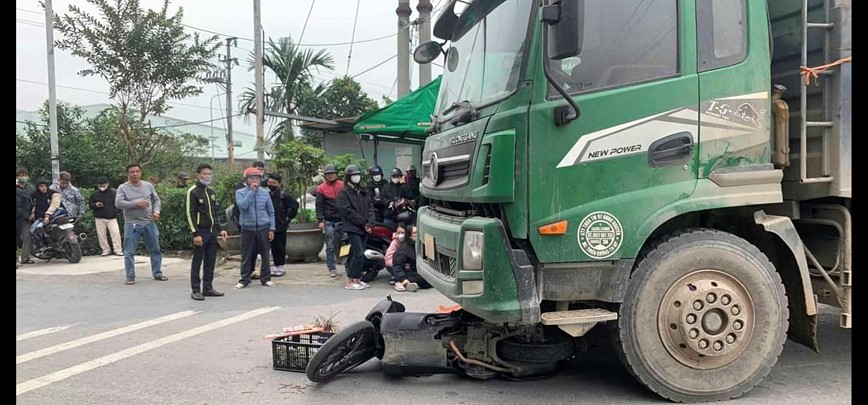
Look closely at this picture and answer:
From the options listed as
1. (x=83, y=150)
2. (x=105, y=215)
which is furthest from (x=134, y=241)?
(x=83, y=150)

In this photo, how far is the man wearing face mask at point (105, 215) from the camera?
465 inches

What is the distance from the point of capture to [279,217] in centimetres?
941

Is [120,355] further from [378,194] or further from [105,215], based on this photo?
[105,215]

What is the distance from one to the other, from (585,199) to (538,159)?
1.28 feet

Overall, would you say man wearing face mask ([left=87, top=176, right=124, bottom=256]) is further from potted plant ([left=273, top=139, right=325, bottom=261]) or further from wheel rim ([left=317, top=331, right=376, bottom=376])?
wheel rim ([left=317, top=331, right=376, bottom=376])

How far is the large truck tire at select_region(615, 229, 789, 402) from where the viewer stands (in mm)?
3652

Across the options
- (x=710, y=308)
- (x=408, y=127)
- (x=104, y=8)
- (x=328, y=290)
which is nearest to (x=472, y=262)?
(x=710, y=308)

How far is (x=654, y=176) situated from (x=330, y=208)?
610cm

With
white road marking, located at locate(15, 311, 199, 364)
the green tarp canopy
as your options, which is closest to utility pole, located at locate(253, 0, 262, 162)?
the green tarp canopy

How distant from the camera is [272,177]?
376 inches

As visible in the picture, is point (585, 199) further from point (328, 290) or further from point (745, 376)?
point (328, 290)

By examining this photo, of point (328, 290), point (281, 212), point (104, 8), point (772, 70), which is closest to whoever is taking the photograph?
point (772, 70)

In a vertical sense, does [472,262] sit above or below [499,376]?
above

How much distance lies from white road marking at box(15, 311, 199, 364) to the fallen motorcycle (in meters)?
3.00
